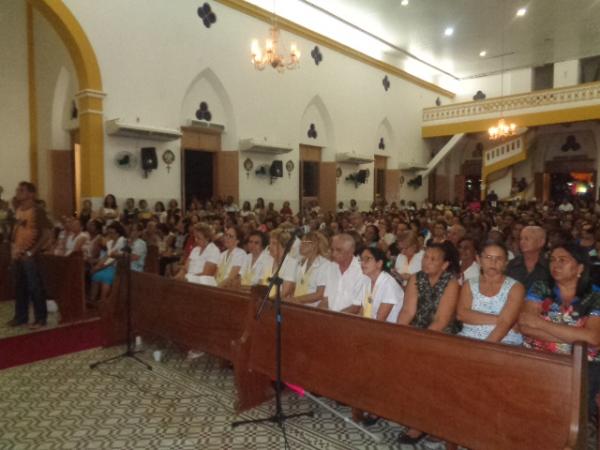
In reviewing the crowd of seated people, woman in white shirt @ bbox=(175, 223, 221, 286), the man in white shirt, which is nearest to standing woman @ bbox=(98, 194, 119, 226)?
the crowd of seated people

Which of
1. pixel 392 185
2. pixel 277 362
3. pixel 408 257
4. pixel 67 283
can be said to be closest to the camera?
pixel 277 362

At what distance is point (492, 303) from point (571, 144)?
1831 centimetres

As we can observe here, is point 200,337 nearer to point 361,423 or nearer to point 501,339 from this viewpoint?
point 361,423

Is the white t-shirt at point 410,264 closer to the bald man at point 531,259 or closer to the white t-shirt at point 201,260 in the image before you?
the bald man at point 531,259

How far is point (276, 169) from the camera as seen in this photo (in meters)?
12.0

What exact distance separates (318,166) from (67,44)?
24.7 ft

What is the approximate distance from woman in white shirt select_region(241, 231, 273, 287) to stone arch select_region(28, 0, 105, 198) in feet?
17.0

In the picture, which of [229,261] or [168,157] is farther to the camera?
[168,157]

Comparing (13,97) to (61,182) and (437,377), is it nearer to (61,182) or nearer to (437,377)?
(61,182)

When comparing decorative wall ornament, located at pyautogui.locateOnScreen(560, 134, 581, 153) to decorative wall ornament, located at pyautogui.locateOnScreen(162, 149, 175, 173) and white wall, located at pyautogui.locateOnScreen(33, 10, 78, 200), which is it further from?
white wall, located at pyautogui.locateOnScreen(33, 10, 78, 200)

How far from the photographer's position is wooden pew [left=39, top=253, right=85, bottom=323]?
5250 mm

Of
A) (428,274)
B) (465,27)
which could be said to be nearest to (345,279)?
(428,274)

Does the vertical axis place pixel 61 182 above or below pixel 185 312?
above

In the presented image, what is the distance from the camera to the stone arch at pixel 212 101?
10.6 metres
